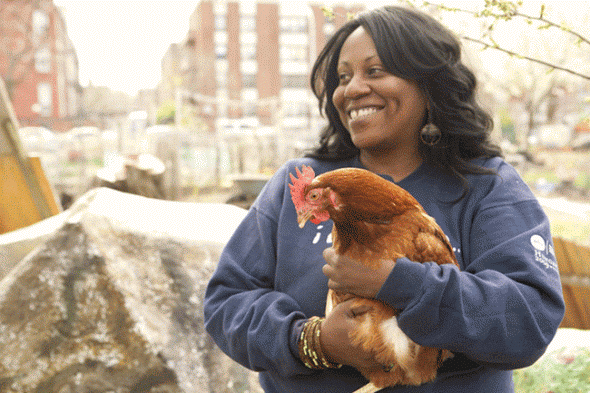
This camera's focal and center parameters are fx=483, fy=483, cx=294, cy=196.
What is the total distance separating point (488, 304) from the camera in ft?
3.71

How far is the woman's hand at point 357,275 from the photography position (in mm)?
1153

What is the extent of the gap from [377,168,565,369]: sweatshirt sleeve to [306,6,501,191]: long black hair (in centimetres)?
32

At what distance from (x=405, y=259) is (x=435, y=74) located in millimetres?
672

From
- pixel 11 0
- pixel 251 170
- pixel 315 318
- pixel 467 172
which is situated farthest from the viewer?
pixel 11 0

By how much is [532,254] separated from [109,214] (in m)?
2.14

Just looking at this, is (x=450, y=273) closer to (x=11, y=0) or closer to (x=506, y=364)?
(x=506, y=364)

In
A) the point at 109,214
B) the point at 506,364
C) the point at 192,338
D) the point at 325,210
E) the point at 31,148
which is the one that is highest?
the point at 325,210

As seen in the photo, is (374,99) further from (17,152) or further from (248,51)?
(248,51)

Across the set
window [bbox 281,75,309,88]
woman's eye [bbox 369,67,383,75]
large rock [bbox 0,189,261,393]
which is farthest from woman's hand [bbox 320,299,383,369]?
window [bbox 281,75,309,88]

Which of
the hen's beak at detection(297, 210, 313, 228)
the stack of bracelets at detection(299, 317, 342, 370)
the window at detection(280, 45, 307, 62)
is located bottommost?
the window at detection(280, 45, 307, 62)

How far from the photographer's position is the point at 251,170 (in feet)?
37.1

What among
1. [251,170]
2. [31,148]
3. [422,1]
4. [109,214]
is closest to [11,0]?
[31,148]

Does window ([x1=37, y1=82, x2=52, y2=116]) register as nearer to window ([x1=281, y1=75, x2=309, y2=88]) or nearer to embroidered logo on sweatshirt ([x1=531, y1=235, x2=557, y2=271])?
window ([x1=281, y1=75, x2=309, y2=88])

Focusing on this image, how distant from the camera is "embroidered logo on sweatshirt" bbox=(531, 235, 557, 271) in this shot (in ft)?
4.06
